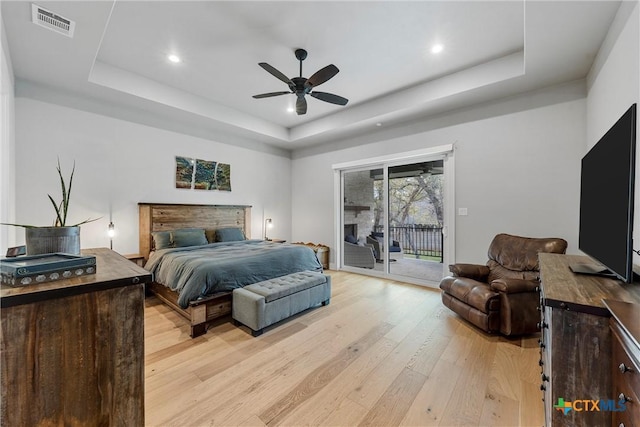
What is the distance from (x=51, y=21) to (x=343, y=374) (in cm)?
365

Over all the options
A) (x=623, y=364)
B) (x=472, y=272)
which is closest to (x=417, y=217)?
(x=472, y=272)

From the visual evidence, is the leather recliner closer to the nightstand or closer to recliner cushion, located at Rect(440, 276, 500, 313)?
recliner cushion, located at Rect(440, 276, 500, 313)

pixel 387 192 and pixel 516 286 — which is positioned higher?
pixel 387 192

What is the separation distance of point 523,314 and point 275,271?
8.54ft

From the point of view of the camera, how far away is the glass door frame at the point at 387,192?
392cm

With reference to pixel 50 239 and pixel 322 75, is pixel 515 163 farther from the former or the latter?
pixel 50 239

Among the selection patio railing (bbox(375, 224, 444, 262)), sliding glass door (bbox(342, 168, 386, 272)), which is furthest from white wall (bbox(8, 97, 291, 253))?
patio railing (bbox(375, 224, 444, 262))

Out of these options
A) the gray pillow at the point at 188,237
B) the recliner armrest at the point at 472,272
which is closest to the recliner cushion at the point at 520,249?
the recliner armrest at the point at 472,272

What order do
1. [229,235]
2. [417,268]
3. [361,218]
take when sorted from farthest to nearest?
[361,218], [417,268], [229,235]

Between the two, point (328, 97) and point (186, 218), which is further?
point (186, 218)

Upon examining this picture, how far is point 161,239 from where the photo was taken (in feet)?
12.6

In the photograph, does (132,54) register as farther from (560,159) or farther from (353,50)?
(560,159)

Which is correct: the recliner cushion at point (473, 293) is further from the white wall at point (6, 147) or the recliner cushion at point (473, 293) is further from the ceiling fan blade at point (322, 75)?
the white wall at point (6, 147)

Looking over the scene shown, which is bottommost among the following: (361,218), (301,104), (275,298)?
(275,298)
